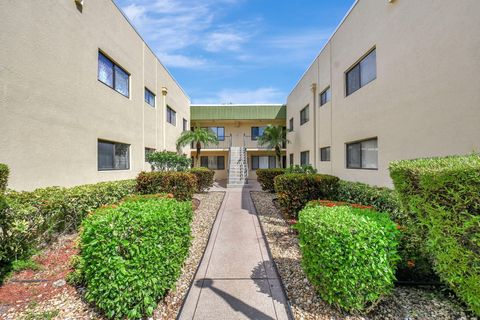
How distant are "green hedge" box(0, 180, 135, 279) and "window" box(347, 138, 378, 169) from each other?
8.60 metres

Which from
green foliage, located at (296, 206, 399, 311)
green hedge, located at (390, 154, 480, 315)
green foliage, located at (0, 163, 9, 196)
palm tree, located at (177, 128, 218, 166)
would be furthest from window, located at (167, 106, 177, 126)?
green hedge, located at (390, 154, 480, 315)

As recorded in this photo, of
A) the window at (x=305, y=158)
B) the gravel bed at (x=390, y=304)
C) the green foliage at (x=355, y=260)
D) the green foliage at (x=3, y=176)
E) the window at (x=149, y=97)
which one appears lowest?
the gravel bed at (x=390, y=304)

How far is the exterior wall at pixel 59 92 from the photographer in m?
4.61

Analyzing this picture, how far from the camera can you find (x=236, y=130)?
21641mm

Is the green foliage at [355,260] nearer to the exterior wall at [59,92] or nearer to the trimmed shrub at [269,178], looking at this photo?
the exterior wall at [59,92]

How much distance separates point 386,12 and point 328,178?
5292 mm

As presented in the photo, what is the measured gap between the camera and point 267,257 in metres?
4.17

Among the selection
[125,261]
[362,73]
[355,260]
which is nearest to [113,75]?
[125,261]

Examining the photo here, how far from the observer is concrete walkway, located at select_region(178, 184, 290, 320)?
2.72 meters

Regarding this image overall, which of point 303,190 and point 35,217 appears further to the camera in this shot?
point 303,190

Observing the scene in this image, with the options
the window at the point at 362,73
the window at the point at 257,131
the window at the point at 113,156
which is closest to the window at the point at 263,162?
the window at the point at 257,131

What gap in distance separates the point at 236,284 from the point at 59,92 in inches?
266

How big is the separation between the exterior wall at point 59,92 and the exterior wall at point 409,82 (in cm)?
939

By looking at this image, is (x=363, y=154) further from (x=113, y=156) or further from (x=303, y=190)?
(x=113, y=156)
